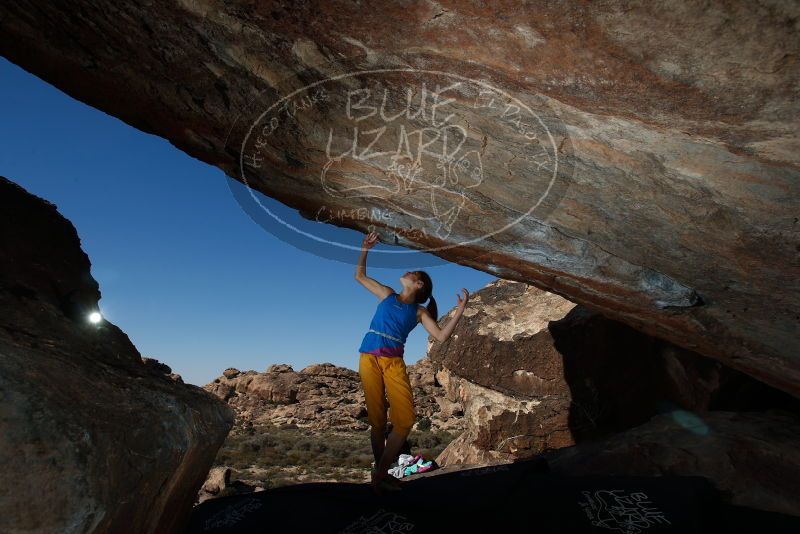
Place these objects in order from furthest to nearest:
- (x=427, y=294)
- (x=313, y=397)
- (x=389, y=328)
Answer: (x=313, y=397) → (x=427, y=294) → (x=389, y=328)

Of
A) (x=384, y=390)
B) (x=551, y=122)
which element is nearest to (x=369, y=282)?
(x=384, y=390)

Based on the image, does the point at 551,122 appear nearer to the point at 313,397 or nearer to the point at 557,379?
the point at 557,379

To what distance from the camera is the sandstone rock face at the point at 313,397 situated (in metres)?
27.5

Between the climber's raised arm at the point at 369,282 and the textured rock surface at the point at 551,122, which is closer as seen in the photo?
the textured rock surface at the point at 551,122

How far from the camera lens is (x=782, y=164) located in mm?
3184

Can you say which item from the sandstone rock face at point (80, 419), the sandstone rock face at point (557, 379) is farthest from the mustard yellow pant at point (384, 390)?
the sandstone rock face at point (557, 379)

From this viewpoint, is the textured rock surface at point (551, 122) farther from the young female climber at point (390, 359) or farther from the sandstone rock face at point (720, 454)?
the young female climber at point (390, 359)


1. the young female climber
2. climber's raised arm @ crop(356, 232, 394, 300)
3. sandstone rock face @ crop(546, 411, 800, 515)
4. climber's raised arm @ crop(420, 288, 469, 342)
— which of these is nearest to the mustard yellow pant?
the young female climber

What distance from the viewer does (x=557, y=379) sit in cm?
937

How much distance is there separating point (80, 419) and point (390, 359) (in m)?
2.87

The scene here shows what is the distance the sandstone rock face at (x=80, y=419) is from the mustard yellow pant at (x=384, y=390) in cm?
142

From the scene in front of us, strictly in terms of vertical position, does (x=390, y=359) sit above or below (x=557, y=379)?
below

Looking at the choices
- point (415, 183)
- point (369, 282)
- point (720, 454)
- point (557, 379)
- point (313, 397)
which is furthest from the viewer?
point (313, 397)

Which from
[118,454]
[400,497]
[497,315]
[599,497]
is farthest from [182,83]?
[497,315]
